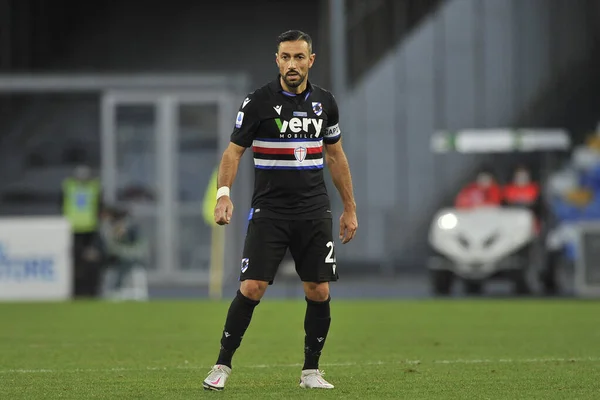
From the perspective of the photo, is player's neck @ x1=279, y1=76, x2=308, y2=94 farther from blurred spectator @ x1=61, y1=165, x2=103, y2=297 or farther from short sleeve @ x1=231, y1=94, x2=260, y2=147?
blurred spectator @ x1=61, y1=165, x2=103, y2=297

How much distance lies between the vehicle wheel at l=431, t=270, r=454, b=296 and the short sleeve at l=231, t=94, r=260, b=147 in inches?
535

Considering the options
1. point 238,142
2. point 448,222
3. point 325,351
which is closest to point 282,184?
point 238,142

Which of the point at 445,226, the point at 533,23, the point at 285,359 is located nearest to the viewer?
the point at 285,359

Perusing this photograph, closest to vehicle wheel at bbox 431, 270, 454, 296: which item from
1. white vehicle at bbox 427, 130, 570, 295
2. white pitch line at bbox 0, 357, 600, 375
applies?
white vehicle at bbox 427, 130, 570, 295

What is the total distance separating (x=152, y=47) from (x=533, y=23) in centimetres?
764

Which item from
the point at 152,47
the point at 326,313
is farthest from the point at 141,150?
the point at 326,313

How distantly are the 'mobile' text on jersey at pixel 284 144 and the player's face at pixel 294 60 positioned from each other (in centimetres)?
15

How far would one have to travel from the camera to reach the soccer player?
859 cm

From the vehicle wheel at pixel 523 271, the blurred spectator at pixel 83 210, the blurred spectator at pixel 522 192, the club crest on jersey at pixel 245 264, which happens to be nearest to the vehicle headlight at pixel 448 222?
the blurred spectator at pixel 522 192

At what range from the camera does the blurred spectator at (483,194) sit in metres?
21.9

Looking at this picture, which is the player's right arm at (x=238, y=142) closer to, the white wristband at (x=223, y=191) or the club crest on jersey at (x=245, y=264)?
the white wristband at (x=223, y=191)

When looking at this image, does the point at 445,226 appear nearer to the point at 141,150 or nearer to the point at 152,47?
the point at 141,150

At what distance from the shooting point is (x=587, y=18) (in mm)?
29500

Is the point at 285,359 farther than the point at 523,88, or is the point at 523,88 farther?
the point at 523,88
